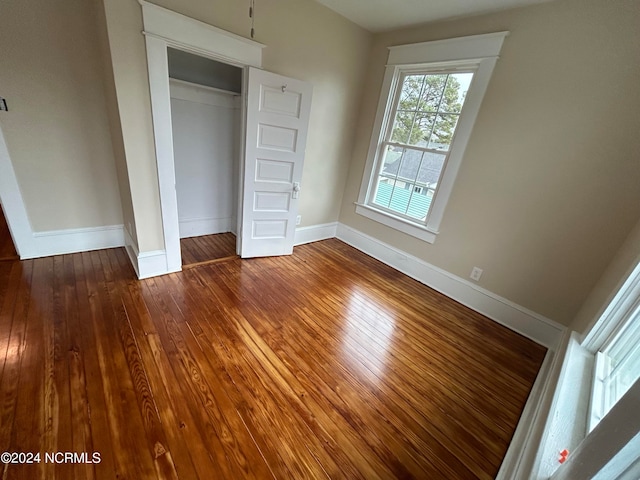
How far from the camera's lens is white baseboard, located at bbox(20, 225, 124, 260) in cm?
248

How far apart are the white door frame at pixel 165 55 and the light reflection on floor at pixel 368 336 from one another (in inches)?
73.8

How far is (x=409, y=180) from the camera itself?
10.3ft

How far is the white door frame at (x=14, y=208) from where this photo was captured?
84.9 inches

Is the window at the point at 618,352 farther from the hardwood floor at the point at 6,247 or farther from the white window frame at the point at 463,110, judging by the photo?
the hardwood floor at the point at 6,247

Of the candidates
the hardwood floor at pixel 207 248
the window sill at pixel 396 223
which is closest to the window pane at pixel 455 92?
the window sill at pixel 396 223

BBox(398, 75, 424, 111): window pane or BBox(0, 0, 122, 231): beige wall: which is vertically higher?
BBox(398, 75, 424, 111): window pane

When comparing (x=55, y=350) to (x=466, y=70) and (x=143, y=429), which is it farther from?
(x=466, y=70)

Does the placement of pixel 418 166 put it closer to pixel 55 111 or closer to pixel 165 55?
pixel 165 55

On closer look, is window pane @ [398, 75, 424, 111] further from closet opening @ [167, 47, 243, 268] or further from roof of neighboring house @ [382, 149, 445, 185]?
closet opening @ [167, 47, 243, 268]

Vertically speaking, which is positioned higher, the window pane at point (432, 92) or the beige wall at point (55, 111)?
the window pane at point (432, 92)

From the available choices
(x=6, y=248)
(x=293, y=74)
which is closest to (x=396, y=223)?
(x=293, y=74)

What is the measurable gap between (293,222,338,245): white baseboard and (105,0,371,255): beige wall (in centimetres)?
10

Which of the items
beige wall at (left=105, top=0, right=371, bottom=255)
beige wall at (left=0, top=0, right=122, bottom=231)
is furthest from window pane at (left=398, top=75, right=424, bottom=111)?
beige wall at (left=0, top=0, right=122, bottom=231)

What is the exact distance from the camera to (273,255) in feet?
10.8
